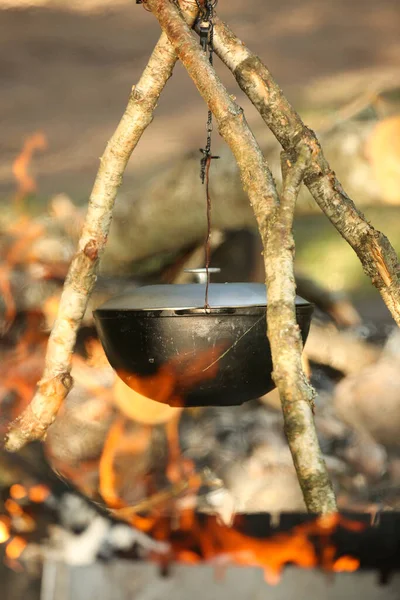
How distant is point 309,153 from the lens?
2.41 meters

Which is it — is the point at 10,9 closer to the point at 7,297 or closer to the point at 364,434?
the point at 7,297

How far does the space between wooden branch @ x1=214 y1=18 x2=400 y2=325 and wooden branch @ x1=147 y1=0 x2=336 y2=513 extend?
128mm

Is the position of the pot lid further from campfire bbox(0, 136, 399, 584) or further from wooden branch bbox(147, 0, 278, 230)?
campfire bbox(0, 136, 399, 584)

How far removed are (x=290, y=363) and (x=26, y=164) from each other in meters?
2.99

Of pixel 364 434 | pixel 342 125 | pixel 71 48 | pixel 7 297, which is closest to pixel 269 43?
pixel 342 125

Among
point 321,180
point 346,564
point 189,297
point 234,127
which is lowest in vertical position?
point 346,564

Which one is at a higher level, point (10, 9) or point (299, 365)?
point (10, 9)

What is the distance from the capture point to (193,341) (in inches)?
86.4

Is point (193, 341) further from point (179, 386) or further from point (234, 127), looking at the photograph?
point (234, 127)

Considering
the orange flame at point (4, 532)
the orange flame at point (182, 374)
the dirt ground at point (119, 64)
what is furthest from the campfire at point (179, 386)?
the orange flame at point (4, 532)

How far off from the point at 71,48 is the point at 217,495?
8.87 feet

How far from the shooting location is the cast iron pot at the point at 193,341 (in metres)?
2.20

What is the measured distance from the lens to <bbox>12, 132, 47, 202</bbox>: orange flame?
4496mm

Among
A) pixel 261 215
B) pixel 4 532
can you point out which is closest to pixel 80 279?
pixel 261 215
